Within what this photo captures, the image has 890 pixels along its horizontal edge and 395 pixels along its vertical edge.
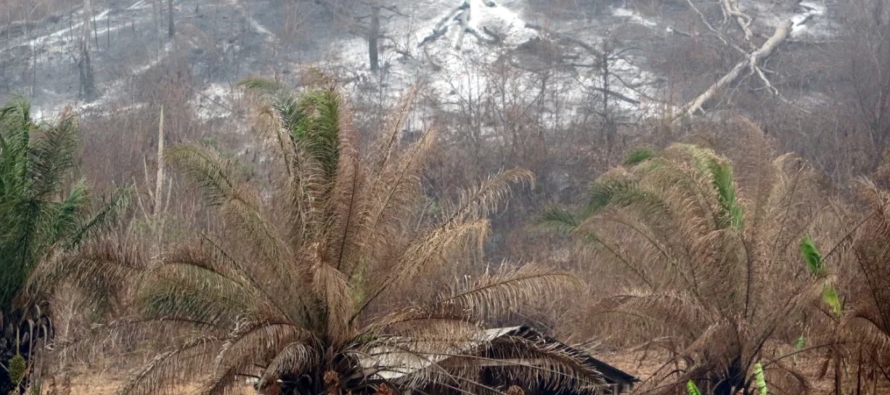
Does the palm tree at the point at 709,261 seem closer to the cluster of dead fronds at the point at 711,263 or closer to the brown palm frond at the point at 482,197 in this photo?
the cluster of dead fronds at the point at 711,263

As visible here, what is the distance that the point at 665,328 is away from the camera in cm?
1568

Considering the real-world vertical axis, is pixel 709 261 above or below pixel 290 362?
above

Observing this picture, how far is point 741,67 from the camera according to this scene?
39625 mm

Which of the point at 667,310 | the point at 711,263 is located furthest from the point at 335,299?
the point at 711,263

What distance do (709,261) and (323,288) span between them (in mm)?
5886

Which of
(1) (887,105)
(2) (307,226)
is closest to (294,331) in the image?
(2) (307,226)

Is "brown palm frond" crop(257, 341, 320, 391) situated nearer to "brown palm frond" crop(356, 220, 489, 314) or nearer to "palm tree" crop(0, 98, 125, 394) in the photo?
"brown palm frond" crop(356, 220, 489, 314)

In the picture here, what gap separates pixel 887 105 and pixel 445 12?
2099 centimetres

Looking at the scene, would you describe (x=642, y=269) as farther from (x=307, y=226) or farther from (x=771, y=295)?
(x=307, y=226)

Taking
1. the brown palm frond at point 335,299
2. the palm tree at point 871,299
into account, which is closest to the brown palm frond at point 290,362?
the brown palm frond at point 335,299

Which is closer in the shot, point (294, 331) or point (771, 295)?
point (294, 331)

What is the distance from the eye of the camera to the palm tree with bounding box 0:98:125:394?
15.5 metres

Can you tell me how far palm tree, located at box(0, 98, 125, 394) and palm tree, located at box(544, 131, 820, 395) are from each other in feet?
24.6

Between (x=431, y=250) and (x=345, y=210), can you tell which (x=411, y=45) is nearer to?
(x=345, y=210)
